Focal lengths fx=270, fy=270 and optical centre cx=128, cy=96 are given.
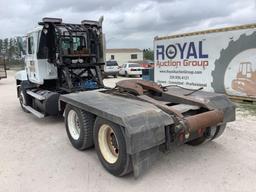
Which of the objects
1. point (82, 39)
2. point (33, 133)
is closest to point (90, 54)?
point (82, 39)

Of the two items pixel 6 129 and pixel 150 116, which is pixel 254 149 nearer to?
pixel 150 116

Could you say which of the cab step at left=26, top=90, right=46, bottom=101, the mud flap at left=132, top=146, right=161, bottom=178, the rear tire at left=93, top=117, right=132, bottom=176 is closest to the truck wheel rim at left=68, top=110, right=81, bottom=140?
the rear tire at left=93, top=117, right=132, bottom=176

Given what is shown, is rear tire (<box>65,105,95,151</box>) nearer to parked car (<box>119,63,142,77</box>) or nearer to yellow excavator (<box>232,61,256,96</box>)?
yellow excavator (<box>232,61,256,96</box>)

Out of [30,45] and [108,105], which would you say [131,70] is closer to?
[30,45]

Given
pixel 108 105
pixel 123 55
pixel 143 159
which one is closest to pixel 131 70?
pixel 108 105

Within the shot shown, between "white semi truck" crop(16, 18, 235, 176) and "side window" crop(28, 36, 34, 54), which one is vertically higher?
"side window" crop(28, 36, 34, 54)

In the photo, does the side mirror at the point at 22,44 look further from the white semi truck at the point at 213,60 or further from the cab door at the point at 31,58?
the white semi truck at the point at 213,60

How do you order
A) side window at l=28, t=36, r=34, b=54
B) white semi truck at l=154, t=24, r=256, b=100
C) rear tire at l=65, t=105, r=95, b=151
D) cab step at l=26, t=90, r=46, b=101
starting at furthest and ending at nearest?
white semi truck at l=154, t=24, r=256, b=100, side window at l=28, t=36, r=34, b=54, cab step at l=26, t=90, r=46, b=101, rear tire at l=65, t=105, r=95, b=151

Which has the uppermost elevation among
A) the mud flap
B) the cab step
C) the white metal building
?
the white metal building

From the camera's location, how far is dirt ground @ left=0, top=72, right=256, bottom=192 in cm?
382

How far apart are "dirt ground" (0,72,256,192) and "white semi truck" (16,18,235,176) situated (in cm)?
26

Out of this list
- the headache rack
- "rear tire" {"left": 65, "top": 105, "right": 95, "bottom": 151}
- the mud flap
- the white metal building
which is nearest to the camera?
the mud flap

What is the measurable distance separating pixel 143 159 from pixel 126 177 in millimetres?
516

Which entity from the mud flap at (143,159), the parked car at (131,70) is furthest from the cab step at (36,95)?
the parked car at (131,70)
